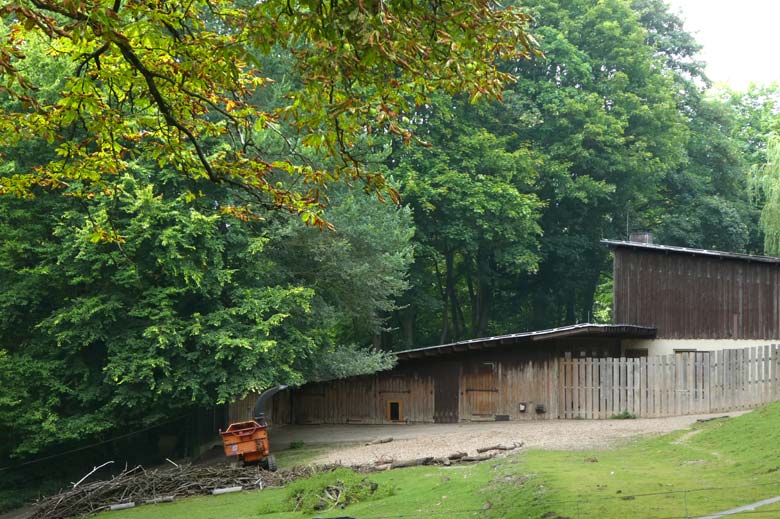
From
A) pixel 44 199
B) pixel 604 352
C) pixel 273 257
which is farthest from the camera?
pixel 604 352

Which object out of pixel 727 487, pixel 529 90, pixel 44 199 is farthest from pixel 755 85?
pixel 727 487

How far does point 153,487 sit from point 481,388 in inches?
530

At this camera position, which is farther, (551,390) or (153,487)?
(551,390)

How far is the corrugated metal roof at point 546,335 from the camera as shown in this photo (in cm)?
3184

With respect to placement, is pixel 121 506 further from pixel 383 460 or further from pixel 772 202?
pixel 772 202

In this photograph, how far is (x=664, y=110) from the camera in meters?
50.7

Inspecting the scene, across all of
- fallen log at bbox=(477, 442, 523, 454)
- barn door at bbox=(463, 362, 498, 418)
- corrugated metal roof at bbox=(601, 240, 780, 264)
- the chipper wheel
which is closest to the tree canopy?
fallen log at bbox=(477, 442, 523, 454)

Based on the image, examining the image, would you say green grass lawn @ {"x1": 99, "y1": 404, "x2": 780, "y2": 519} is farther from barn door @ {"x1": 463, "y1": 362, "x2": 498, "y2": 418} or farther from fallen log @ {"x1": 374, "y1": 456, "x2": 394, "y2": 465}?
barn door @ {"x1": 463, "y1": 362, "x2": 498, "y2": 418}

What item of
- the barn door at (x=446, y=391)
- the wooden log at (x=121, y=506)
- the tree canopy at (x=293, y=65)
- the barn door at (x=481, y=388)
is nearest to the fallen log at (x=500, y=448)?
the wooden log at (x=121, y=506)

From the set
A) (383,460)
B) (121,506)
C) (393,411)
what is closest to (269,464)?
(383,460)

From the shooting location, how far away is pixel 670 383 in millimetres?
Result: 29344

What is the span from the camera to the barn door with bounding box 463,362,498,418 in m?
34.0

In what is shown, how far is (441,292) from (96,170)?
41.3m

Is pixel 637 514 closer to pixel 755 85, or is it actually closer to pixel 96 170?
pixel 96 170
